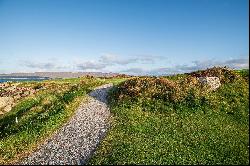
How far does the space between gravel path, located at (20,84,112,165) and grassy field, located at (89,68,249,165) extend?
125 centimetres

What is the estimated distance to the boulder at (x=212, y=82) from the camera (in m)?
44.5

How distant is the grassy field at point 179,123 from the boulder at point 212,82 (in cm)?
79

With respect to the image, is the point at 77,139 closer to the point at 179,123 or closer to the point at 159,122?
the point at 159,122

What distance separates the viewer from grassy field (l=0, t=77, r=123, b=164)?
3359 cm

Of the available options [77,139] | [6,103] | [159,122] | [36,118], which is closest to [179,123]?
[159,122]

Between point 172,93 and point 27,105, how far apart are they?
22.7 metres

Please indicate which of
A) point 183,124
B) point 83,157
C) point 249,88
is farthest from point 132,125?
point 249,88

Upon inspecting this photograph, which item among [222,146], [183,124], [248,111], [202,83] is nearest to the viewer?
[222,146]

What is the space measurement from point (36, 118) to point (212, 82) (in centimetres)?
2239

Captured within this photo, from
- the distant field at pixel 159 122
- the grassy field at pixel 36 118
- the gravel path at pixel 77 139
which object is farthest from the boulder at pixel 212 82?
the grassy field at pixel 36 118

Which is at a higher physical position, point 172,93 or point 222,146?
point 172,93

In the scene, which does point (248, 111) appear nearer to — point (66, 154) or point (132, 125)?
point (132, 125)

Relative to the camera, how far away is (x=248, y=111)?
123 ft

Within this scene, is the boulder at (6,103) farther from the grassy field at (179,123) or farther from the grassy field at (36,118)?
the grassy field at (179,123)
